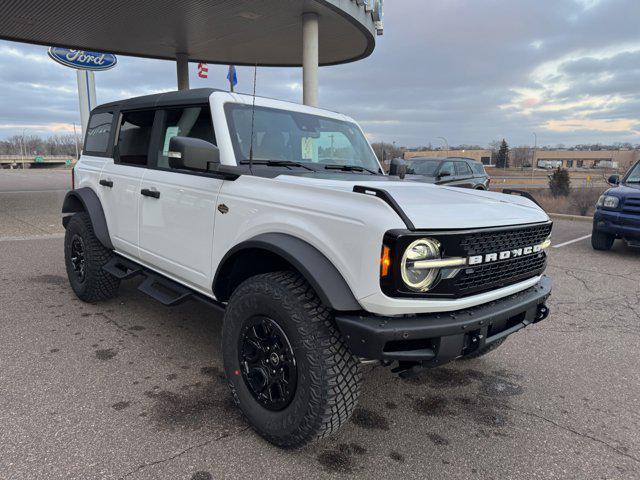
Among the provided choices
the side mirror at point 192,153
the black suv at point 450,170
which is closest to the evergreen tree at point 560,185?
the black suv at point 450,170

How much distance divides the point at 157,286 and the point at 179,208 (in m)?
0.81

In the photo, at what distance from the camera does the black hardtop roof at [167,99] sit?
329cm

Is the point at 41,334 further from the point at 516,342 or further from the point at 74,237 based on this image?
the point at 516,342

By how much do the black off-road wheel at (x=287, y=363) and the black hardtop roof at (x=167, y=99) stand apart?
1506mm

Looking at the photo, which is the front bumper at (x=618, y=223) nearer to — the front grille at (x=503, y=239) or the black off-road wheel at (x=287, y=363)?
the front grille at (x=503, y=239)

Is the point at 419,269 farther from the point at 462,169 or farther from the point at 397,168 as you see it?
the point at 462,169

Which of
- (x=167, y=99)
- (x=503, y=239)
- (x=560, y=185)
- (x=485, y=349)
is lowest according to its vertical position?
(x=485, y=349)

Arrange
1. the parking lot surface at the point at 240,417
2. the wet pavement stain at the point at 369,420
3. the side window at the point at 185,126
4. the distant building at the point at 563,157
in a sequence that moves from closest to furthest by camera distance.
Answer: the parking lot surface at the point at 240,417 → the wet pavement stain at the point at 369,420 → the side window at the point at 185,126 → the distant building at the point at 563,157

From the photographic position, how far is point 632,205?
25.3ft

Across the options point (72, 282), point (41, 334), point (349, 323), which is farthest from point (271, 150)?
point (72, 282)

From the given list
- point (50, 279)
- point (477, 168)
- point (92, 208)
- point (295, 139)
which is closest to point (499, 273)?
point (295, 139)

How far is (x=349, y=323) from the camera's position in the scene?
2129 millimetres

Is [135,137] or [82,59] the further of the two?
[82,59]

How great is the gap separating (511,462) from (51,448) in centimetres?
245
